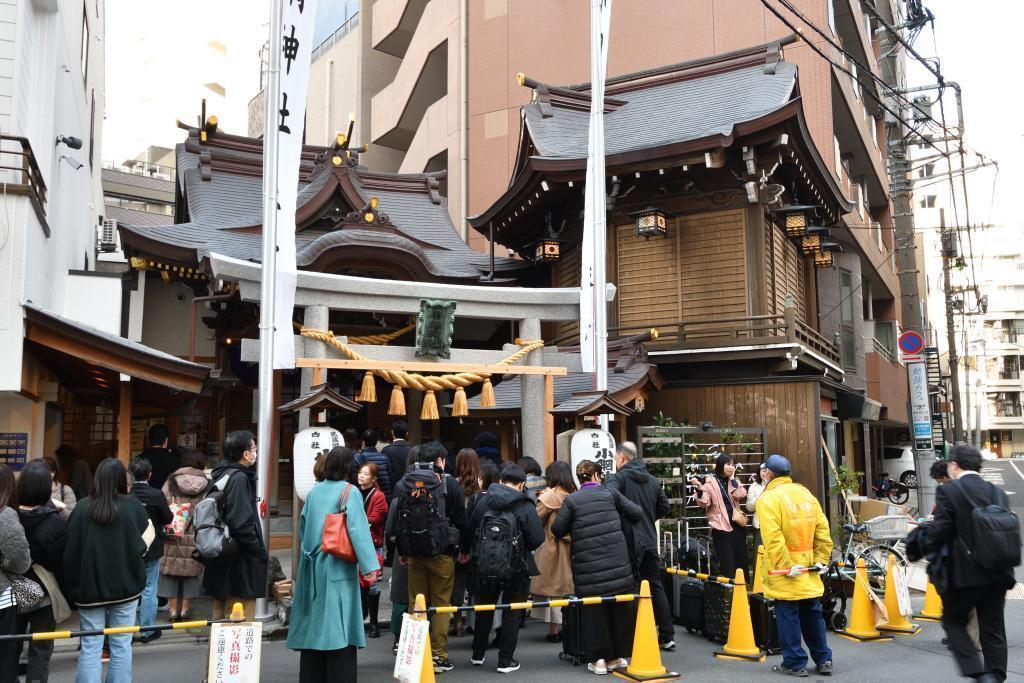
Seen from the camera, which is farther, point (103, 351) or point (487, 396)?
point (487, 396)

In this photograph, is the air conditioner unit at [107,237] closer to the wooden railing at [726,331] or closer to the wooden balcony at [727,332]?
the wooden railing at [726,331]

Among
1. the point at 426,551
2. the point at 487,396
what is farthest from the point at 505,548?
the point at 487,396

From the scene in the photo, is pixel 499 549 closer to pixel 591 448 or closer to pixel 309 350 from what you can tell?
pixel 591 448

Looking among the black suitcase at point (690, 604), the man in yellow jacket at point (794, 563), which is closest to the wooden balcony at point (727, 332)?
the black suitcase at point (690, 604)

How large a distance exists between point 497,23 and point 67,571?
23.6 metres

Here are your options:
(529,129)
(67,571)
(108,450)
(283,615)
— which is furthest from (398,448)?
(529,129)

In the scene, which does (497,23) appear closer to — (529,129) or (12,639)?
(529,129)

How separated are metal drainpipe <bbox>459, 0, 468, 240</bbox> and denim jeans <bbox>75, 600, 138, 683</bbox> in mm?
A: 21336

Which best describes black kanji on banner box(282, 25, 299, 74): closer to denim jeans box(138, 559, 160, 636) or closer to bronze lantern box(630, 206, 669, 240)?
denim jeans box(138, 559, 160, 636)

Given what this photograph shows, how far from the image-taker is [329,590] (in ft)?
19.2

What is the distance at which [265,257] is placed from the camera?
372 inches

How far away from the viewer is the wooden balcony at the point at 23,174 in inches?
376

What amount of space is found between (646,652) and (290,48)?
759cm

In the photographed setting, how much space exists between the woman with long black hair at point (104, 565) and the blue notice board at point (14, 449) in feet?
16.0
